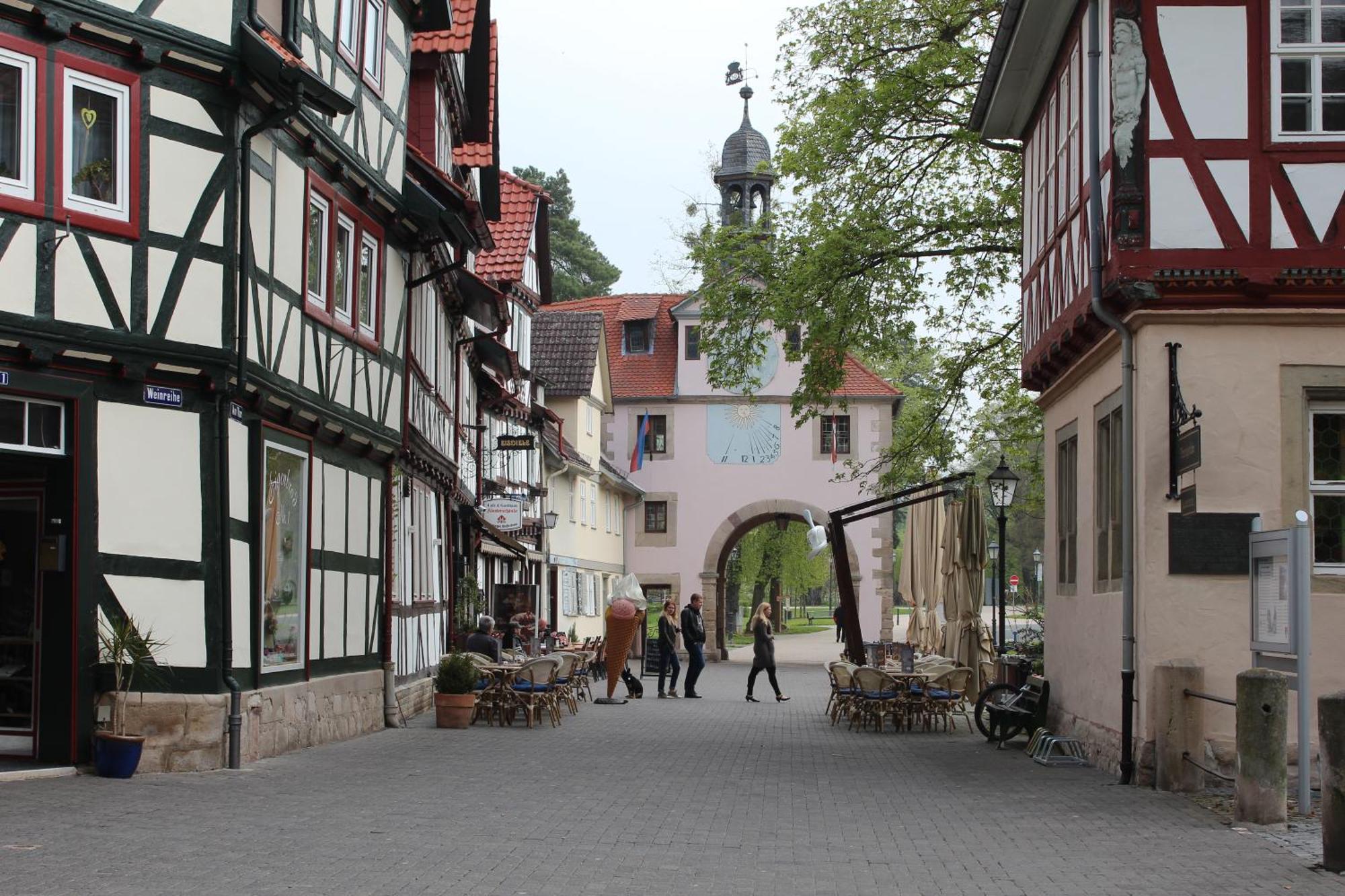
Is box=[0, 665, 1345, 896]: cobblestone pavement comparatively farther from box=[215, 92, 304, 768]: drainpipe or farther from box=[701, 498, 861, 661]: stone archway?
box=[701, 498, 861, 661]: stone archway

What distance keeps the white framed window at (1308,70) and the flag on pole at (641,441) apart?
3827 cm

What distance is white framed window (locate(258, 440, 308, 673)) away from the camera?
1465 centimetres

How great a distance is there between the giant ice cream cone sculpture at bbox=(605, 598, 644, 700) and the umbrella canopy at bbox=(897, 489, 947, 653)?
188 inches

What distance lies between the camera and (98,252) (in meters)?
12.5

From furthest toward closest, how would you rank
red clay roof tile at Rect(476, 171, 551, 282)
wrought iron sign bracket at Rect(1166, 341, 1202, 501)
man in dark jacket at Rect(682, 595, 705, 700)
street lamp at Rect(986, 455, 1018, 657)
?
1. red clay roof tile at Rect(476, 171, 551, 282)
2. man in dark jacket at Rect(682, 595, 705, 700)
3. street lamp at Rect(986, 455, 1018, 657)
4. wrought iron sign bracket at Rect(1166, 341, 1202, 501)

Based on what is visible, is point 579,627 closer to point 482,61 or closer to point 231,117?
point 482,61

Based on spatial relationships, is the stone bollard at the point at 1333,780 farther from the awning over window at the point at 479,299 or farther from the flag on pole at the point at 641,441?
the flag on pole at the point at 641,441

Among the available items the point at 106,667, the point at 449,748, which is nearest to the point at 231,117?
the point at 106,667

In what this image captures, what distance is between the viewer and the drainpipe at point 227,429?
1328cm

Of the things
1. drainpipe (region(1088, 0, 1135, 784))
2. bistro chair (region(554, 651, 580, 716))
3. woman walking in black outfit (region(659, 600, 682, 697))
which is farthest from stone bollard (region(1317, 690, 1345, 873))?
woman walking in black outfit (region(659, 600, 682, 697))

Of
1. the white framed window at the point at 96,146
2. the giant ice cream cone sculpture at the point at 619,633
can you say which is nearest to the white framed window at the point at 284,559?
the white framed window at the point at 96,146

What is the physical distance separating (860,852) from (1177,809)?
3.06m

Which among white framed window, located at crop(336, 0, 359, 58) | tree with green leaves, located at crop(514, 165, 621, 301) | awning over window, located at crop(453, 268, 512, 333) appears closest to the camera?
white framed window, located at crop(336, 0, 359, 58)

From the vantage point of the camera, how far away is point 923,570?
28469 mm
